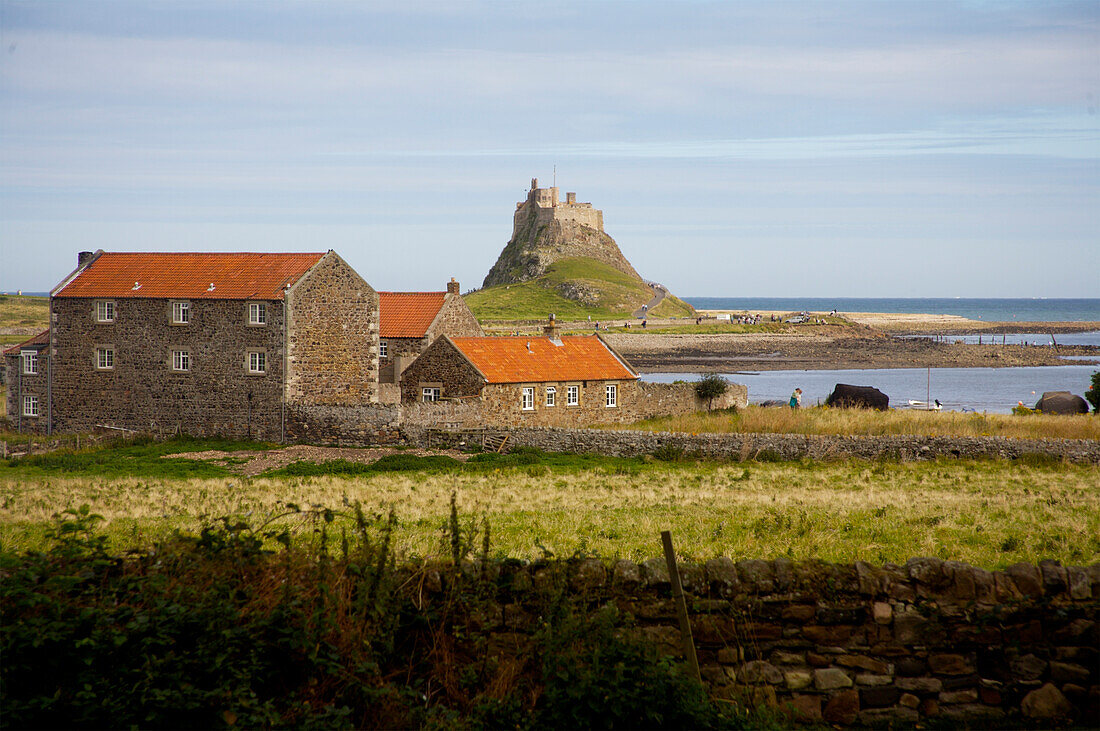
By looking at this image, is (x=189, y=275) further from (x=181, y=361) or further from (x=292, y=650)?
(x=292, y=650)

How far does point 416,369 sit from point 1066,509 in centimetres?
3016

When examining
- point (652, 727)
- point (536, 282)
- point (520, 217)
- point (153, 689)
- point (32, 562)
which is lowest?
point (652, 727)

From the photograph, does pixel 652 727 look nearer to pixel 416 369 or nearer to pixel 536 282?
pixel 416 369

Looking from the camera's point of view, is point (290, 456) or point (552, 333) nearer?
point (290, 456)

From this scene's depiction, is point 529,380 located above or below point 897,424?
above

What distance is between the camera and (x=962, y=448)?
28281 millimetres

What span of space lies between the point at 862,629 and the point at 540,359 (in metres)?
35.3

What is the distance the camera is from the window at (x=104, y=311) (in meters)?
39.7

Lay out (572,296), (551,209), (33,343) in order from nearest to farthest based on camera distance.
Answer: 1. (33,343)
2. (572,296)
3. (551,209)

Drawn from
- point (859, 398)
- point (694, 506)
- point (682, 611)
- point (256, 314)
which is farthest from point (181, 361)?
point (682, 611)

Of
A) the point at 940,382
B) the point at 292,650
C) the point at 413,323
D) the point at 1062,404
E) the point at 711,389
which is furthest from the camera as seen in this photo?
the point at 940,382

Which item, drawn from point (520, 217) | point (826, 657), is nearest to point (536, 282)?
point (520, 217)

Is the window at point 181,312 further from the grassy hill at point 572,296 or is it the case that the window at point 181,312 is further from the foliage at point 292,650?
the grassy hill at point 572,296

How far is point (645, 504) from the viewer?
2014 cm
